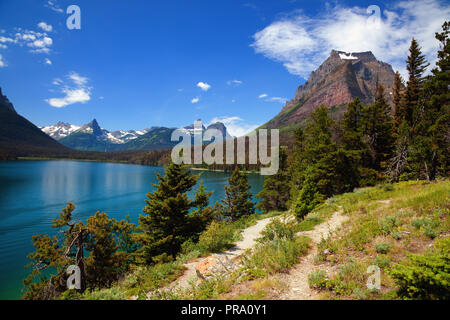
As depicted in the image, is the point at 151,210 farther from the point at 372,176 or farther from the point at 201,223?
the point at 372,176

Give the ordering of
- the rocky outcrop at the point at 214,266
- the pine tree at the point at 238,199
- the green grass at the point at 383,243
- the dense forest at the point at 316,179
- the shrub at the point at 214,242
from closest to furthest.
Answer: the green grass at the point at 383,243 < the rocky outcrop at the point at 214,266 < the shrub at the point at 214,242 < the dense forest at the point at 316,179 < the pine tree at the point at 238,199

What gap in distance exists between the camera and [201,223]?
2212 cm

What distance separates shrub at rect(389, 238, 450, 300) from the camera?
4.18m

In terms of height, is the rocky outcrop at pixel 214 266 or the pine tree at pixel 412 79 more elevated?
the pine tree at pixel 412 79

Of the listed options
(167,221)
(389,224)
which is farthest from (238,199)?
(389,224)

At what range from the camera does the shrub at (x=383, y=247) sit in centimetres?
733

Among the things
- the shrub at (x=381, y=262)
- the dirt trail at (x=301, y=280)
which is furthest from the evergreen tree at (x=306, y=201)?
the shrub at (x=381, y=262)

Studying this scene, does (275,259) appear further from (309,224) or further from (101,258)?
(101,258)

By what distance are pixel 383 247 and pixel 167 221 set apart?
16684 millimetres

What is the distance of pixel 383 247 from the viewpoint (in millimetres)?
7340

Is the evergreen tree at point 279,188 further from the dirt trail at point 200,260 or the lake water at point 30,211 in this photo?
the dirt trail at point 200,260

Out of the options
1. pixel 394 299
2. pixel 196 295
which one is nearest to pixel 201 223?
pixel 196 295

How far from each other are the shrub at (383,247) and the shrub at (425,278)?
270 centimetres

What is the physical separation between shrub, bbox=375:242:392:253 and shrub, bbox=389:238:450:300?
2.70 metres
